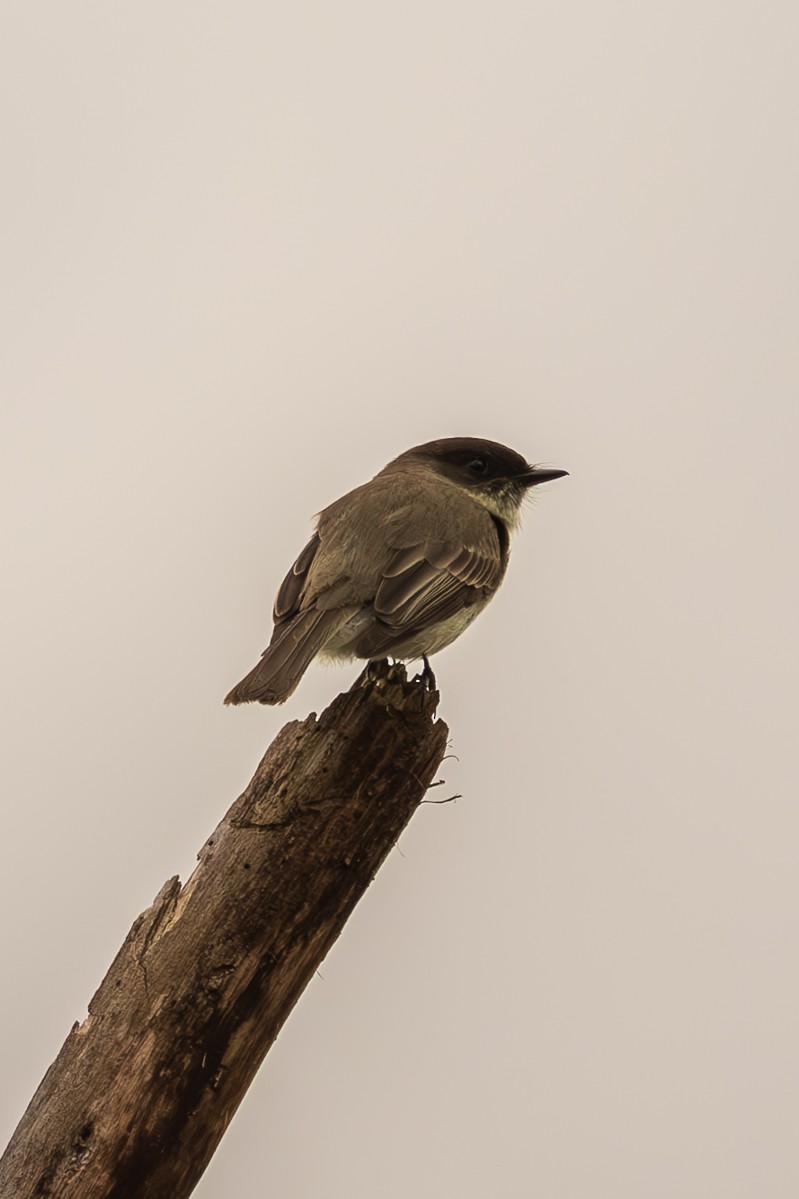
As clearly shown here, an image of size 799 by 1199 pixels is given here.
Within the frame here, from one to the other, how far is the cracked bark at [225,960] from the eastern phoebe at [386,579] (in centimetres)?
31

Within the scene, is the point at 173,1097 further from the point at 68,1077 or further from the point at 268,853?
the point at 268,853

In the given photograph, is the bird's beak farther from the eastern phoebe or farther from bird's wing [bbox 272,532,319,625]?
bird's wing [bbox 272,532,319,625]

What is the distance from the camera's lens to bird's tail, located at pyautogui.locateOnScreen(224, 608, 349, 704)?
414 cm

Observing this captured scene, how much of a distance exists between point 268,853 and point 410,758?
538 mm

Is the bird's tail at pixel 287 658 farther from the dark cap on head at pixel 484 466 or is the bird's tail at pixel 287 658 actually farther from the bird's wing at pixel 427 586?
the dark cap on head at pixel 484 466

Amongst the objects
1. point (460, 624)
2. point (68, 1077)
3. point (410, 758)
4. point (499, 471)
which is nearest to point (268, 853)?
point (410, 758)

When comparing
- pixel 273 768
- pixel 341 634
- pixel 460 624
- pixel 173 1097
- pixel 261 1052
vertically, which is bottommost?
pixel 173 1097

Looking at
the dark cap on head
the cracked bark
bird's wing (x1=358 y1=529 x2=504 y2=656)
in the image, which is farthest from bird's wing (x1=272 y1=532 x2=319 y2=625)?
the dark cap on head

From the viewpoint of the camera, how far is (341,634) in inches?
182

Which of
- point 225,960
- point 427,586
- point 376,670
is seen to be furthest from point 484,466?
point 225,960

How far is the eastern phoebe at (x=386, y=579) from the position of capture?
443cm

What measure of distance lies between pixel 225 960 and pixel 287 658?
3.32ft

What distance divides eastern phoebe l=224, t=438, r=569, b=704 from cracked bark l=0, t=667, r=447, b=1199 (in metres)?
0.31

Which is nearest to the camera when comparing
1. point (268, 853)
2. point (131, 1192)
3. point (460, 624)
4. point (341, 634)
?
point (131, 1192)
